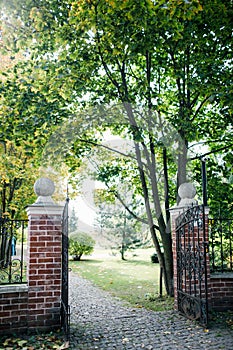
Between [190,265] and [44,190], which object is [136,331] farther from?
[44,190]

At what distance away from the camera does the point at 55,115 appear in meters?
6.97

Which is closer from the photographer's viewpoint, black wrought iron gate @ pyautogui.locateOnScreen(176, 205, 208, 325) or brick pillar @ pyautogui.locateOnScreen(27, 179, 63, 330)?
brick pillar @ pyautogui.locateOnScreen(27, 179, 63, 330)

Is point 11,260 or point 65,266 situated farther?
point 11,260

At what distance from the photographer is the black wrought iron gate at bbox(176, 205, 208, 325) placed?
5.25 m

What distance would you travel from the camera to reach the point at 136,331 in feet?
16.6

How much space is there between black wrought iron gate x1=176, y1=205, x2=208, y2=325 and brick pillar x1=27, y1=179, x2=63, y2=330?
2127 mm

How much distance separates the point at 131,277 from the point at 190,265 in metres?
6.11

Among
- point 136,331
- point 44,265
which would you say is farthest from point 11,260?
point 136,331

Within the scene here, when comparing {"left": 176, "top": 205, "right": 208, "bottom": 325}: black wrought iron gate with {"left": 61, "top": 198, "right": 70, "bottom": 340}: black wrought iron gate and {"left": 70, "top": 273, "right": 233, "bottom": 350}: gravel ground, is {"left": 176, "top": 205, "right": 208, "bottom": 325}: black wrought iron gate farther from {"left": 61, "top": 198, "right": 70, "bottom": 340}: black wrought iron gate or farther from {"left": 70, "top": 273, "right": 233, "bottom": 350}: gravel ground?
{"left": 61, "top": 198, "right": 70, "bottom": 340}: black wrought iron gate

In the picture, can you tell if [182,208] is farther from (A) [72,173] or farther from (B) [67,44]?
(B) [67,44]

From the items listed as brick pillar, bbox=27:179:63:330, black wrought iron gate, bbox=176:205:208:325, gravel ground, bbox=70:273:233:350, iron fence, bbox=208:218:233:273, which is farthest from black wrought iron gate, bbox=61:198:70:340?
iron fence, bbox=208:218:233:273

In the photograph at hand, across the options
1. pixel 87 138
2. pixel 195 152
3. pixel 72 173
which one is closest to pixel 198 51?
pixel 195 152

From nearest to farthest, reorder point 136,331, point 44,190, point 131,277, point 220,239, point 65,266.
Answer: point 65,266, point 136,331, point 44,190, point 220,239, point 131,277

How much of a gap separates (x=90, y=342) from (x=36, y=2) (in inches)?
252
